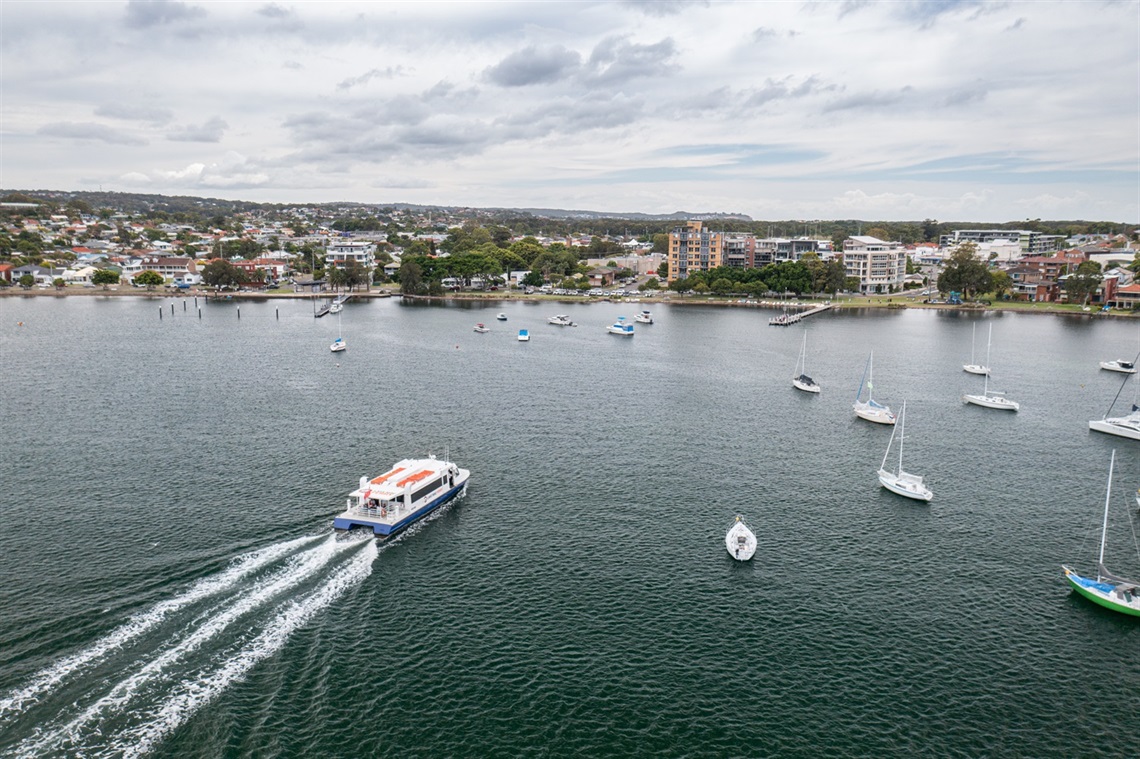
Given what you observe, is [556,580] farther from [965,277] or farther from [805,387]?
[965,277]

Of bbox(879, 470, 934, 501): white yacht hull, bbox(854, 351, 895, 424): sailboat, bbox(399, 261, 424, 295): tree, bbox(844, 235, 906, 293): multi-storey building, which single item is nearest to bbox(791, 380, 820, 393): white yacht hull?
bbox(854, 351, 895, 424): sailboat

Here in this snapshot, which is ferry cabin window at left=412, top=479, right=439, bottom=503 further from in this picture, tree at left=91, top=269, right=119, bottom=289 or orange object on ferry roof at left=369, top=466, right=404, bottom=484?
tree at left=91, top=269, right=119, bottom=289

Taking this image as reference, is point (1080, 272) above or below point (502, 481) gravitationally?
above

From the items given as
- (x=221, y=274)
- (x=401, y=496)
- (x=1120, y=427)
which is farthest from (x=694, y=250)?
(x=401, y=496)

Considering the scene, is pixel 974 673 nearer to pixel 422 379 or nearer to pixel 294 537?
pixel 294 537

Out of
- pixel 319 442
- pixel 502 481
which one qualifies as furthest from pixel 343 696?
pixel 319 442

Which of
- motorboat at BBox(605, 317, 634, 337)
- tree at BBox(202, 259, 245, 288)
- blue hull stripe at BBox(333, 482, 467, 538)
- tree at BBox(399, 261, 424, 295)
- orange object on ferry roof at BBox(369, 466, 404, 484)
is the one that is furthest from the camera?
tree at BBox(202, 259, 245, 288)
